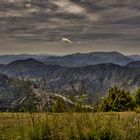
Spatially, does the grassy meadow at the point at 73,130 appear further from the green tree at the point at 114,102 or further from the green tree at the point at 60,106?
the green tree at the point at 114,102

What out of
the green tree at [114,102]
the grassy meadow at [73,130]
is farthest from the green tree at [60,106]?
the green tree at [114,102]

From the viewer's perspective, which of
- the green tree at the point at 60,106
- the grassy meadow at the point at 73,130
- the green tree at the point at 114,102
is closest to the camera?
the grassy meadow at the point at 73,130

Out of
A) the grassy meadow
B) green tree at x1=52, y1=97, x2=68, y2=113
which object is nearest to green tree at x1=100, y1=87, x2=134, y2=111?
the grassy meadow

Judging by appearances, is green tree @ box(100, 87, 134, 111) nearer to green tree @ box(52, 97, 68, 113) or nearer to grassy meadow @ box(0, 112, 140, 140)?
grassy meadow @ box(0, 112, 140, 140)

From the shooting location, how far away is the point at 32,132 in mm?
8133

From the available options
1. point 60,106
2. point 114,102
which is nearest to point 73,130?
point 60,106

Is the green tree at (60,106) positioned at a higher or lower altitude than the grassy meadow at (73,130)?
higher

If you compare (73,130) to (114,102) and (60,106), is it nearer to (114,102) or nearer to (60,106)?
(60,106)

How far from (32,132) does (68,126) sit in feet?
3.07

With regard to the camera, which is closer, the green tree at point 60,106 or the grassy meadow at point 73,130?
the grassy meadow at point 73,130

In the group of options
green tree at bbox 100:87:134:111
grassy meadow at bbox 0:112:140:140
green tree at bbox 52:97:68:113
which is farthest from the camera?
green tree at bbox 100:87:134:111

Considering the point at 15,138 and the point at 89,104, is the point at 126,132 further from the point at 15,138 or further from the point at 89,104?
the point at 15,138

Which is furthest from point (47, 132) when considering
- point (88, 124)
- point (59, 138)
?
point (88, 124)

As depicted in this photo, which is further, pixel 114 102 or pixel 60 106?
pixel 114 102
